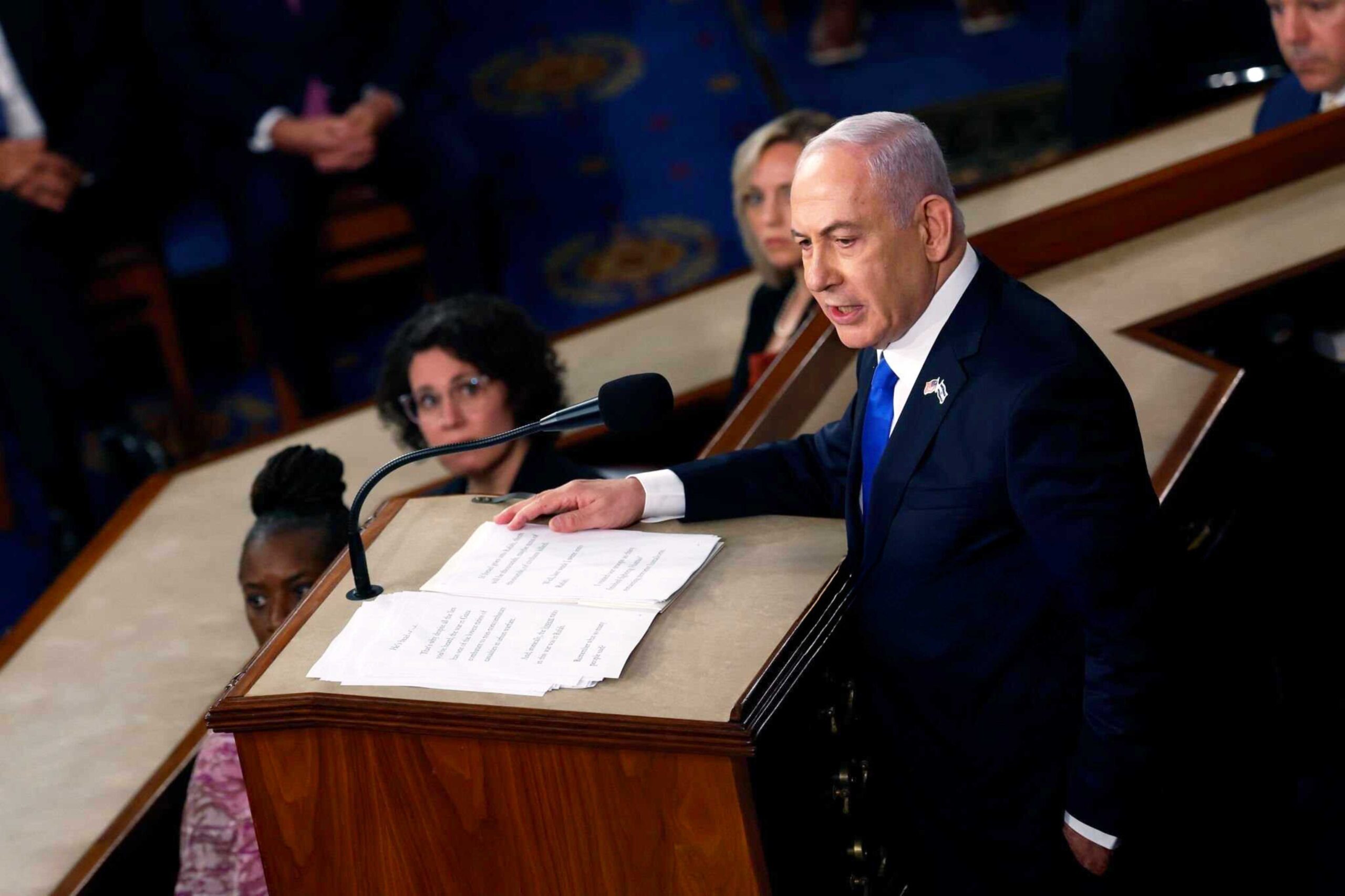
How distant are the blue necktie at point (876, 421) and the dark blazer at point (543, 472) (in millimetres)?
880

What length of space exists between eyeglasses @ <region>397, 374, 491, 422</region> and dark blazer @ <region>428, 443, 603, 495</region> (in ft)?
0.71

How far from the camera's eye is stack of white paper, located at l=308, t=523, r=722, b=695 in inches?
63.9

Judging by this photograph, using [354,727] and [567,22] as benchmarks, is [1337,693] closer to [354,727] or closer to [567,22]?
[354,727]

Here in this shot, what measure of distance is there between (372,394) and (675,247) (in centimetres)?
105

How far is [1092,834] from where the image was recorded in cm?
180

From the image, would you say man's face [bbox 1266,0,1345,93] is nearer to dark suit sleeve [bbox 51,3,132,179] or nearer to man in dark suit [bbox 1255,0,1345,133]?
man in dark suit [bbox 1255,0,1345,133]

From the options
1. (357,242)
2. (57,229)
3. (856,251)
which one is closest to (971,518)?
(856,251)

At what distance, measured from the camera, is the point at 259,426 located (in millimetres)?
4805

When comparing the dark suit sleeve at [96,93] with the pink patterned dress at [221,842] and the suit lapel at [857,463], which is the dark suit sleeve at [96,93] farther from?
the suit lapel at [857,463]

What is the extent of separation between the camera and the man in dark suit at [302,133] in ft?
14.7

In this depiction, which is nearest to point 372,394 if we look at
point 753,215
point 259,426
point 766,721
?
point 259,426

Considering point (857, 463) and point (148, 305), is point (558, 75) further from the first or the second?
point (857, 463)

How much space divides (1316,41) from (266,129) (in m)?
2.77

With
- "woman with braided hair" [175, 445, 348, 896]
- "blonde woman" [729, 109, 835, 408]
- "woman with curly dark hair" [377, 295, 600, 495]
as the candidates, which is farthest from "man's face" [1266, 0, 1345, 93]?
"woman with braided hair" [175, 445, 348, 896]
